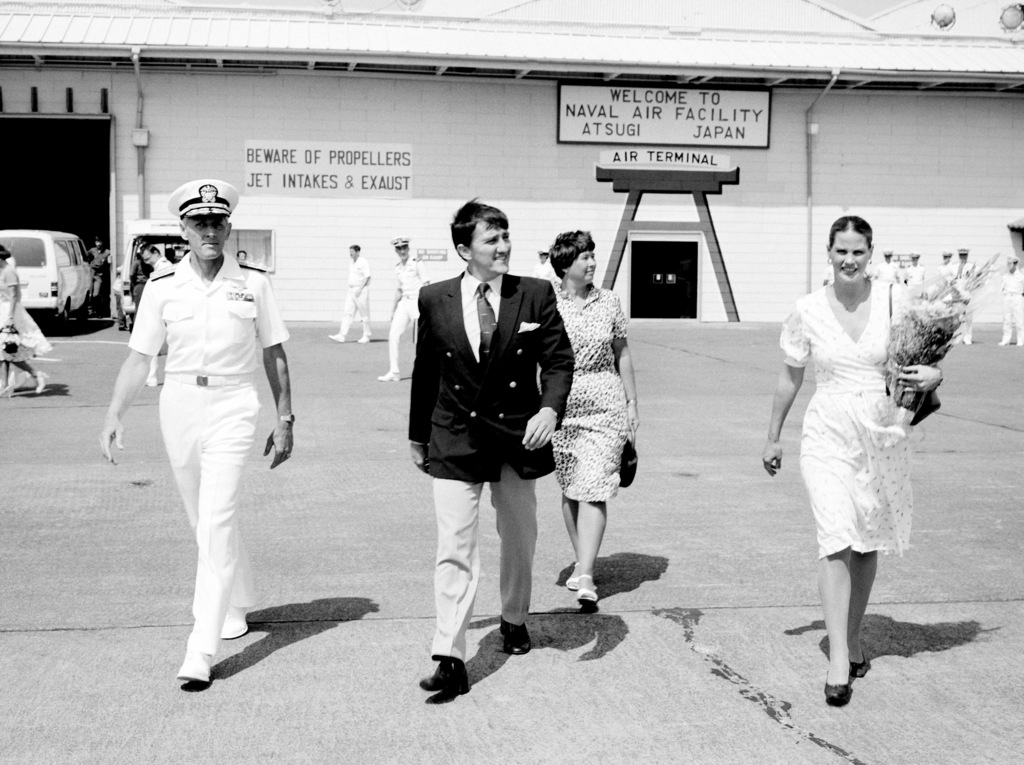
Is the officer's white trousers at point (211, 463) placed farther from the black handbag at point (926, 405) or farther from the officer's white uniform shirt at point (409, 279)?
the officer's white uniform shirt at point (409, 279)

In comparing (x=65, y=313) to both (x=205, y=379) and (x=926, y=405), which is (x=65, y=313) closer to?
(x=205, y=379)

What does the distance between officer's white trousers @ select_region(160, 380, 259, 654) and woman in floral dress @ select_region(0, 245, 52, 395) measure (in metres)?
10.1

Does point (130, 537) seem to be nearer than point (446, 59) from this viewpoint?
Yes

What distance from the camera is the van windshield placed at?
24203mm

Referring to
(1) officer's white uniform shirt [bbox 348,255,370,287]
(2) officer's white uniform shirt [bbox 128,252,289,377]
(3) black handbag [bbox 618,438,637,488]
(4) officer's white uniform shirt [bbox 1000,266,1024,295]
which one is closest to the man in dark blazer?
(2) officer's white uniform shirt [bbox 128,252,289,377]

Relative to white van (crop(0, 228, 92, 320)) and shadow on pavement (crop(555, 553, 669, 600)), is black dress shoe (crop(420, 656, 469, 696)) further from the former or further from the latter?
white van (crop(0, 228, 92, 320))

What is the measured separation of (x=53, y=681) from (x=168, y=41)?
25434 millimetres

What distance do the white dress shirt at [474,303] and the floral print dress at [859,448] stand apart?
4.07 ft

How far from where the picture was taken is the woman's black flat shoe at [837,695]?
15.2 feet

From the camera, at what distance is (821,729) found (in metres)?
4.40

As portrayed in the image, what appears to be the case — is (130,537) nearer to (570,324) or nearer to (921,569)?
(570,324)

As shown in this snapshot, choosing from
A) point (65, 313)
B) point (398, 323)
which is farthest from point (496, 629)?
point (65, 313)

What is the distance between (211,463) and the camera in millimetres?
4996

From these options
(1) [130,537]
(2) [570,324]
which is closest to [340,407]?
(1) [130,537]
